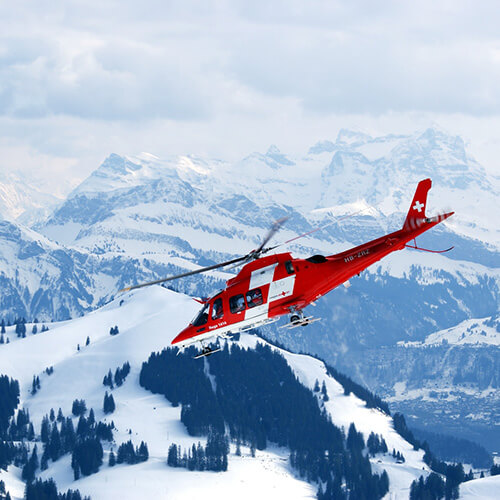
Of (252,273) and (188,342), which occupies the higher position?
(252,273)

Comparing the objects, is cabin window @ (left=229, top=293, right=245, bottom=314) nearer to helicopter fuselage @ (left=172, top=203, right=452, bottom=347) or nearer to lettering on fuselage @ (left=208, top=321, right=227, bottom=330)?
helicopter fuselage @ (left=172, top=203, right=452, bottom=347)

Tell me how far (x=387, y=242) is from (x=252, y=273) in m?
13.4

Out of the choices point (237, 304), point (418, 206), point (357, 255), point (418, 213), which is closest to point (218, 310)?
point (237, 304)

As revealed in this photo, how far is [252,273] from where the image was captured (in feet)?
294

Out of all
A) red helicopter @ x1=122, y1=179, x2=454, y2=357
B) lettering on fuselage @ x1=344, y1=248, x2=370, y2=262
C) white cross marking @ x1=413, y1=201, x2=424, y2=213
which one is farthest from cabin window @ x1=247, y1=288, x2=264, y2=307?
white cross marking @ x1=413, y1=201, x2=424, y2=213

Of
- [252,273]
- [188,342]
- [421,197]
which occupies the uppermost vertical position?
[421,197]

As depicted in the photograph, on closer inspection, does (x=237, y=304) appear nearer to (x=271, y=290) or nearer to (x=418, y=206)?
(x=271, y=290)

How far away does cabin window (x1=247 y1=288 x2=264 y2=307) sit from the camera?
88.9 m

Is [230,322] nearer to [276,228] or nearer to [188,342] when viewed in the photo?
[188,342]

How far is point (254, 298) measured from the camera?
89.0 m

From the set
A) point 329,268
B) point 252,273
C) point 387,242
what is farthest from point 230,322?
point 387,242

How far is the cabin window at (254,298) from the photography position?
3501 inches

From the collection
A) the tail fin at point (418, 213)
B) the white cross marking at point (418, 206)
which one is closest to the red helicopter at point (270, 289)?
the tail fin at point (418, 213)

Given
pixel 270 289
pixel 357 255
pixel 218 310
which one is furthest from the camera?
pixel 357 255
